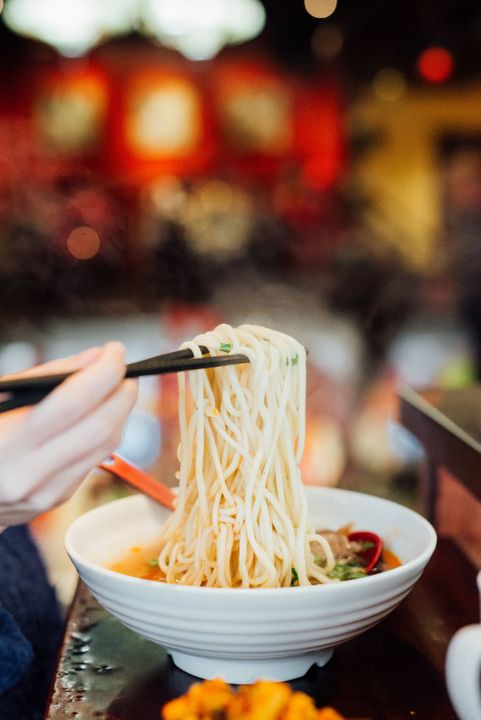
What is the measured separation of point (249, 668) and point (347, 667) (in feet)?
0.59

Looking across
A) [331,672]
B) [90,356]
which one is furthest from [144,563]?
[90,356]

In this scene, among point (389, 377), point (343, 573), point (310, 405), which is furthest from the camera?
point (389, 377)

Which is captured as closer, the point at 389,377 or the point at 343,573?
the point at 343,573

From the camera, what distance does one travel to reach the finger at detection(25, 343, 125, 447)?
2.84 ft

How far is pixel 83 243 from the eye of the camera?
10242 millimetres

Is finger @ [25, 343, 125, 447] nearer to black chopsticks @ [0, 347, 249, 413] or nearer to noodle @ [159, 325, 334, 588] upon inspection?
black chopsticks @ [0, 347, 249, 413]

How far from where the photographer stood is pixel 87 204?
9.92 m

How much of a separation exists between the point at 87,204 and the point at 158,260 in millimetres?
1174

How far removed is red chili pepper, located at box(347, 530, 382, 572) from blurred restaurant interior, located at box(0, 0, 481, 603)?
23.5ft

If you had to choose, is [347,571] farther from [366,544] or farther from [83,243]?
[83,243]

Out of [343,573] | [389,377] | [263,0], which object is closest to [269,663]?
[343,573]

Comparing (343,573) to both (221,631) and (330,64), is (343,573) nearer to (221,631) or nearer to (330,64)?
(221,631)

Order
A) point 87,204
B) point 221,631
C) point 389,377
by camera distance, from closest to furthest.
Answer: point 221,631, point 389,377, point 87,204

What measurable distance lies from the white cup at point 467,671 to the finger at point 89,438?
434mm
